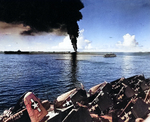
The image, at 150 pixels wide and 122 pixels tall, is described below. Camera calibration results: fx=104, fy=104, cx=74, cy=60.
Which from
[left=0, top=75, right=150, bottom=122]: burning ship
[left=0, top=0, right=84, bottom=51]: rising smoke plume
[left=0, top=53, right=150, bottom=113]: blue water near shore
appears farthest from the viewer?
[left=0, top=53, right=150, bottom=113]: blue water near shore

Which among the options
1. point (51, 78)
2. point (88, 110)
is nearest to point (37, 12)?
point (88, 110)

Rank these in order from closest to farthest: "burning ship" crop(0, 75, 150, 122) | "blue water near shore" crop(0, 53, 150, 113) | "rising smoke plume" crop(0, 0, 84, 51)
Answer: "burning ship" crop(0, 75, 150, 122) < "rising smoke plume" crop(0, 0, 84, 51) < "blue water near shore" crop(0, 53, 150, 113)

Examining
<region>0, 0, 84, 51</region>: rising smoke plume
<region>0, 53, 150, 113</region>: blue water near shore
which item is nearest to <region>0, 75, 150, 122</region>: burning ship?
<region>0, 0, 84, 51</region>: rising smoke plume

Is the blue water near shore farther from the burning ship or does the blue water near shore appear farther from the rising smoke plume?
the burning ship

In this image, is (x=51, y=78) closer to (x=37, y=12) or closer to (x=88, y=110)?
(x=37, y=12)

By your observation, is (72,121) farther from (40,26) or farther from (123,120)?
(40,26)

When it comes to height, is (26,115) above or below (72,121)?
below

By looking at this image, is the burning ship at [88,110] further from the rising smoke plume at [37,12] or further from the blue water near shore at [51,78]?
the blue water near shore at [51,78]

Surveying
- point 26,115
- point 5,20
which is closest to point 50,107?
point 26,115

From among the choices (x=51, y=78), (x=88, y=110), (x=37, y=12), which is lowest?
(x=51, y=78)
